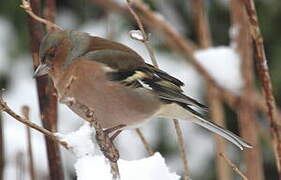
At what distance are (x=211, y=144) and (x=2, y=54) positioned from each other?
Result: 130 cm

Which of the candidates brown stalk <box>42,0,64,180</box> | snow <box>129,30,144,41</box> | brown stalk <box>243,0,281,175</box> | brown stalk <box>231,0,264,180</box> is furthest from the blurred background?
brown stalk <box>243,0,281,175</box>

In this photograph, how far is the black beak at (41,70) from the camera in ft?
4.56

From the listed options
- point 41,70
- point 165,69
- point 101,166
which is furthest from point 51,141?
point 165,69

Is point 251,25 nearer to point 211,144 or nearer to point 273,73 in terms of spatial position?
point 273,73

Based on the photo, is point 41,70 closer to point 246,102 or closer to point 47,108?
point 47,108

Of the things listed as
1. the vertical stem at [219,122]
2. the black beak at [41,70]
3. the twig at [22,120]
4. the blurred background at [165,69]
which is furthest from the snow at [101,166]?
the blurred background at [165,69]

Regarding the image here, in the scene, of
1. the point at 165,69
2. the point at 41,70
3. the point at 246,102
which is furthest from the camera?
the point at 165,69

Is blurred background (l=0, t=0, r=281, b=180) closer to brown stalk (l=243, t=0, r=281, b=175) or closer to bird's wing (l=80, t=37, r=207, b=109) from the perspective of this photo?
bird's wing (l=80, t=37, r=207, b=109)

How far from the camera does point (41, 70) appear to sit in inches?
59.7

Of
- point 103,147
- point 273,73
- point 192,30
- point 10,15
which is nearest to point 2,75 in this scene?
point 10,15

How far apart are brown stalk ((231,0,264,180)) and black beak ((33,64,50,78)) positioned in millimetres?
516

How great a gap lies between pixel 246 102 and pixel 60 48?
0.54 m

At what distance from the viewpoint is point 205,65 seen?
6.40ft

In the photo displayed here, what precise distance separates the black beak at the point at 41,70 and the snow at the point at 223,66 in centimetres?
53
